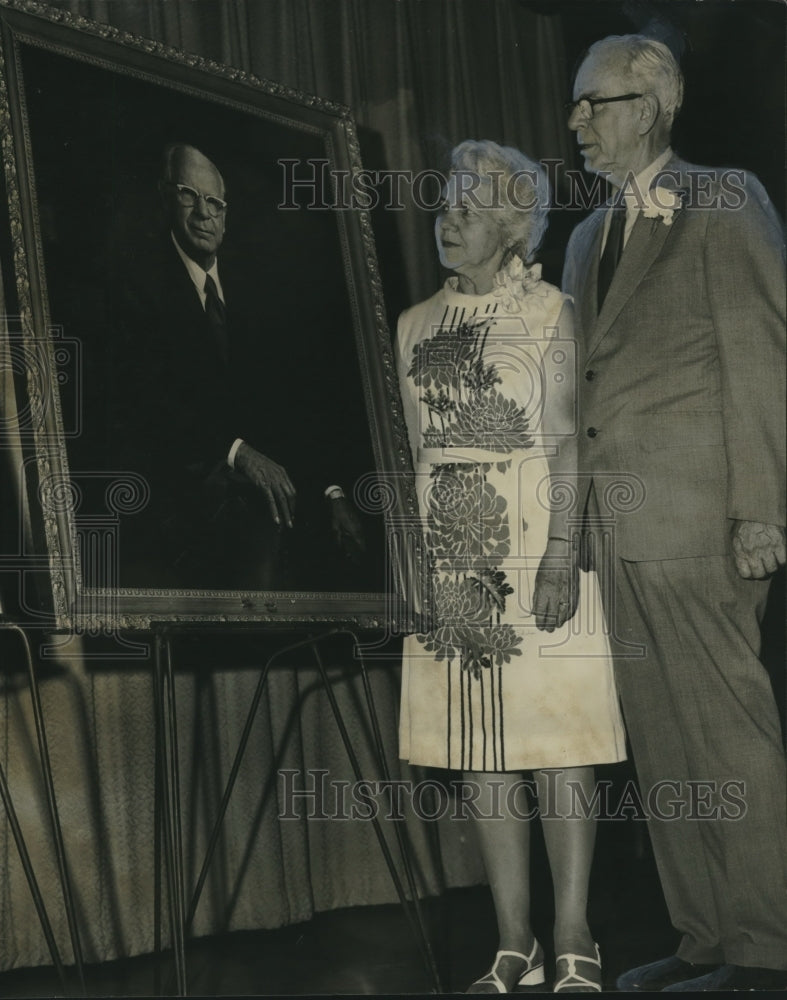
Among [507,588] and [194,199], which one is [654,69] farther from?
[507,588]

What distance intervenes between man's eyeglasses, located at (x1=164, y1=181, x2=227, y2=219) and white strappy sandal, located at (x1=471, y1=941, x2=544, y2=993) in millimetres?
1939

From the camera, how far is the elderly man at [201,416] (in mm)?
2857

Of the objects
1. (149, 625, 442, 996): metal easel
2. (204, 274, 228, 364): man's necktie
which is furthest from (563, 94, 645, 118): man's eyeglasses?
(149, 625, 442, 996): metal easel

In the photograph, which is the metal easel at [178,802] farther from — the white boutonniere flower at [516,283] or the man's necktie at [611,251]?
the man's necktie at [611,251]

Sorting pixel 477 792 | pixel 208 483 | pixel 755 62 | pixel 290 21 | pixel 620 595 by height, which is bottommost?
pixel 477 792

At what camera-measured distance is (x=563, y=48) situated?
10.9 ft

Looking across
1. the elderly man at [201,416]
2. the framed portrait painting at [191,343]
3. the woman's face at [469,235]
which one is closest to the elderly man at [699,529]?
the woman's face at [469,235]

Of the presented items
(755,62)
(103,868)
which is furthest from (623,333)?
(103,868)

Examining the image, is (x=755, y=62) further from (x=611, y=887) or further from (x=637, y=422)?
(x=611, y=887)

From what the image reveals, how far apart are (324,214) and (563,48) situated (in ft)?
2.59

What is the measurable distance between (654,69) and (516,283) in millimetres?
671

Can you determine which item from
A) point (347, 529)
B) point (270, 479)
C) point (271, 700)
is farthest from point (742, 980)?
point (270, 479)

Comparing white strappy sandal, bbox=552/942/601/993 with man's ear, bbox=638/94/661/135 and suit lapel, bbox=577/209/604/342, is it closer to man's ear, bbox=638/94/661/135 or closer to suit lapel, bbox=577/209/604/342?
suit lapel, bbox=577/209/604/342

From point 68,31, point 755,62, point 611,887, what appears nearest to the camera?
point 68,31
